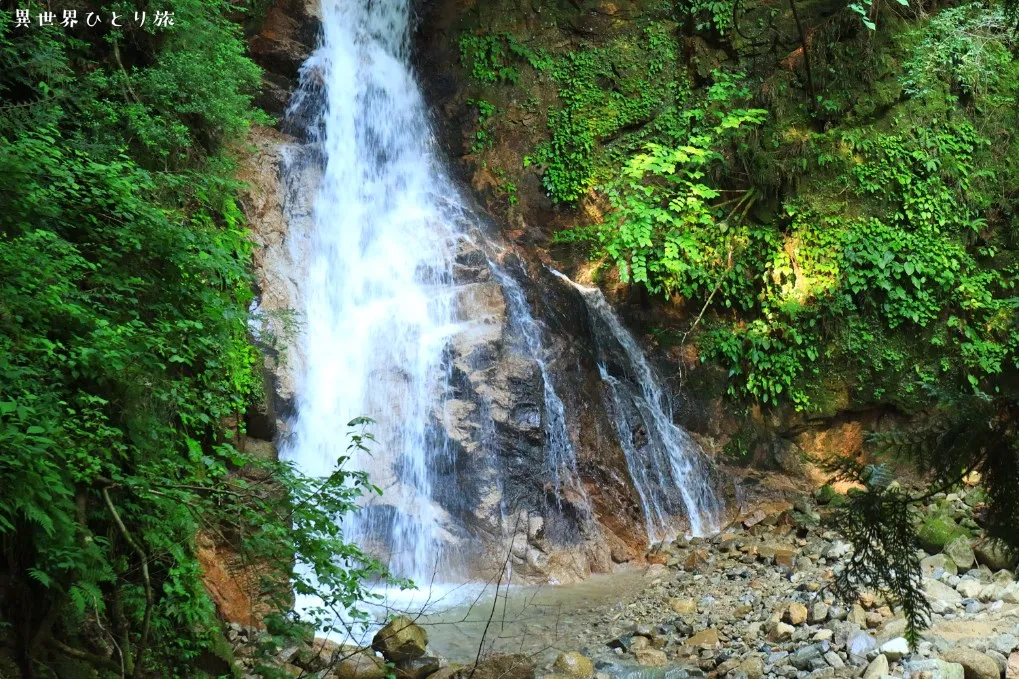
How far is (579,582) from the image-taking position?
305 inches

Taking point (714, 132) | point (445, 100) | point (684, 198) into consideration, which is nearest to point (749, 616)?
point (684, 198)

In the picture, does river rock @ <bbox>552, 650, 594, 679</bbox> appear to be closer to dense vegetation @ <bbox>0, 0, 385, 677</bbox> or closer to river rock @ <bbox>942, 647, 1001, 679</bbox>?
dense vegetation @ <bbox>0, 0, 385, 677</bbox>

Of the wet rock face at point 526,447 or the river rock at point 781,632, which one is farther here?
the wet rock face at point 526,447

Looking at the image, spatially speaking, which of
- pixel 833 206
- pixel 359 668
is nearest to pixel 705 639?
pixel 359 668

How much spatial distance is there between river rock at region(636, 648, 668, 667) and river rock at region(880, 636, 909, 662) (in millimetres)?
1516

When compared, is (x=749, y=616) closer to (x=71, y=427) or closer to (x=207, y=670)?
(x=207, y=670)

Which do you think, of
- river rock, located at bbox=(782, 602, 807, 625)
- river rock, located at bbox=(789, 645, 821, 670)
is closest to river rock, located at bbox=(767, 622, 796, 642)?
river rock, located at bbox=(782, 602, 807, 625)

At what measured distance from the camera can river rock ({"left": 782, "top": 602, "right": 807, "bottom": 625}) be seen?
5.74 meters

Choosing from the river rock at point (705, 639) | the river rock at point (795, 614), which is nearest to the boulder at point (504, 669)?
the river rock at point (705, 639)

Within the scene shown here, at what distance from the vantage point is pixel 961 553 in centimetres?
654

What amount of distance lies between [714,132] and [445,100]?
4.18 meters

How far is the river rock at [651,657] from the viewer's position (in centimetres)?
562

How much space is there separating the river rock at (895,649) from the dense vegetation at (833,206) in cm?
510

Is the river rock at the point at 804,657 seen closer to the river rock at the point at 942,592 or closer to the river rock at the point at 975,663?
the river rock at the point at 975,663
